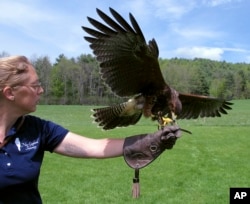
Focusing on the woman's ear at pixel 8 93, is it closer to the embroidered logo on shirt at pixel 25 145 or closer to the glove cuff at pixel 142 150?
the embroidered logo on shirt at pixel 25 145

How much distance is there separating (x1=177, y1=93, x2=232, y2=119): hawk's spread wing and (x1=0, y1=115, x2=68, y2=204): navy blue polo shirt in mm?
2681

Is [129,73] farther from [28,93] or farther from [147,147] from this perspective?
[28,93]

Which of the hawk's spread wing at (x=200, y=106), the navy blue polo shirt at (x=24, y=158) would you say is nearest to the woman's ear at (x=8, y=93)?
the navy blue polo shirt at (x=24, y=158)

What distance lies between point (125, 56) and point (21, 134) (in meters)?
1.82

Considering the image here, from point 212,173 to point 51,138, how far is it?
816cm

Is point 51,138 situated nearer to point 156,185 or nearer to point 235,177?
point 156,185

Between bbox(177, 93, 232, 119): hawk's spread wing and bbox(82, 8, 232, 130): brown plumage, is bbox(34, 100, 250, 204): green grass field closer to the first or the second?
bbox(177, 93, 232, 119): hawk's spread wing

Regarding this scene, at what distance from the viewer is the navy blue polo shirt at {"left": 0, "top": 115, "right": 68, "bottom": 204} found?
200 centimetres

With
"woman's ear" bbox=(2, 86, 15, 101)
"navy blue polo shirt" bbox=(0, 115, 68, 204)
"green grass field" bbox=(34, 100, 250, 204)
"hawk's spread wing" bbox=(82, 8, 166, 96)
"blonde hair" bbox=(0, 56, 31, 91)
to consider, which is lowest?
"green grass field" bbox=(34, 100, 250, 204)

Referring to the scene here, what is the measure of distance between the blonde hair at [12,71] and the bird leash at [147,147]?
0.69 m

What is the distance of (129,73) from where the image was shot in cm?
395

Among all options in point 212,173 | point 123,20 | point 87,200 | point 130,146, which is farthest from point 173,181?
point 130,146

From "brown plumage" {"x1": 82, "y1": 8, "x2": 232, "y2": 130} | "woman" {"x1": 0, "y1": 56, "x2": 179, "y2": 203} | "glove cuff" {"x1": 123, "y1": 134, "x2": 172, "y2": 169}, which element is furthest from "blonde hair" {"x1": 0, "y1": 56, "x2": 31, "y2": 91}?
"brown plumage" {"x1": 82, "y1": 8, "x2": 232, "y2": 130}

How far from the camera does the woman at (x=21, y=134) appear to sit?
200 centimetres
